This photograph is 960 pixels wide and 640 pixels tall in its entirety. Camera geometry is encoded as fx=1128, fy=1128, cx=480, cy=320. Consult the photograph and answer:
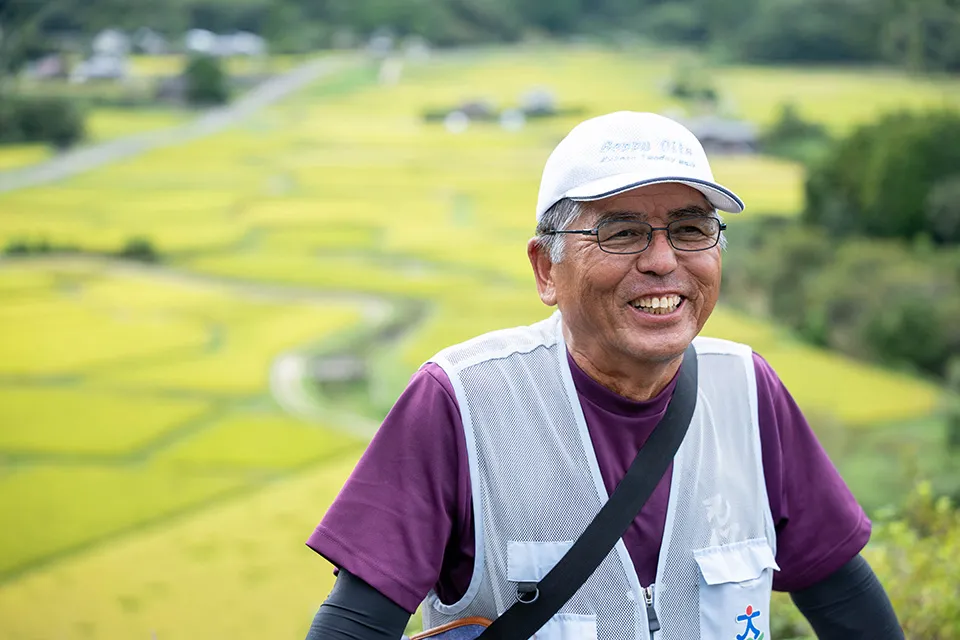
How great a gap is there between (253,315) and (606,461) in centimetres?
710

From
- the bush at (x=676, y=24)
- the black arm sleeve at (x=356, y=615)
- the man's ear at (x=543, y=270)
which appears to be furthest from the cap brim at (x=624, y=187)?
the bush at (x=676, y=24)

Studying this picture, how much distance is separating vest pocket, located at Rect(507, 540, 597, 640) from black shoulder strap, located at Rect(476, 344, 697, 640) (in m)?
0.01

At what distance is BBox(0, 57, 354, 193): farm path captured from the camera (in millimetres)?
9234

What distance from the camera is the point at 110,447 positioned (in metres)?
5.88

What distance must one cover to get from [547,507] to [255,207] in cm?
904

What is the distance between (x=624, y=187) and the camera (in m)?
1.26

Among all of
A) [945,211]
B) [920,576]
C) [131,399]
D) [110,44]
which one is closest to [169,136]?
[110,44]

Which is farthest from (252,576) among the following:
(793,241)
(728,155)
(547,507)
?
(728,155)

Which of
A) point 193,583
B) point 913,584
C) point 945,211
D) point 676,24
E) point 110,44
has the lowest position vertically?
point 193,583

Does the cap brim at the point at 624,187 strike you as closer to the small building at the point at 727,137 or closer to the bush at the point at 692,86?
the small building at the point at 727,137

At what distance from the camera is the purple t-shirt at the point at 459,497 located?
1211mm

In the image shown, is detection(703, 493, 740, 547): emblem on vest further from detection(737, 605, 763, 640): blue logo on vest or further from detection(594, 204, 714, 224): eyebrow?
detection(594, 204, 714, 224): eyebrow

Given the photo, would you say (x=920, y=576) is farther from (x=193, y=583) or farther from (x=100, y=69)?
(x=100, y=69)

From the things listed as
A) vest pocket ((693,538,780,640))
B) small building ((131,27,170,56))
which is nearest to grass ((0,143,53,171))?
small building ((131,27,170,56))
